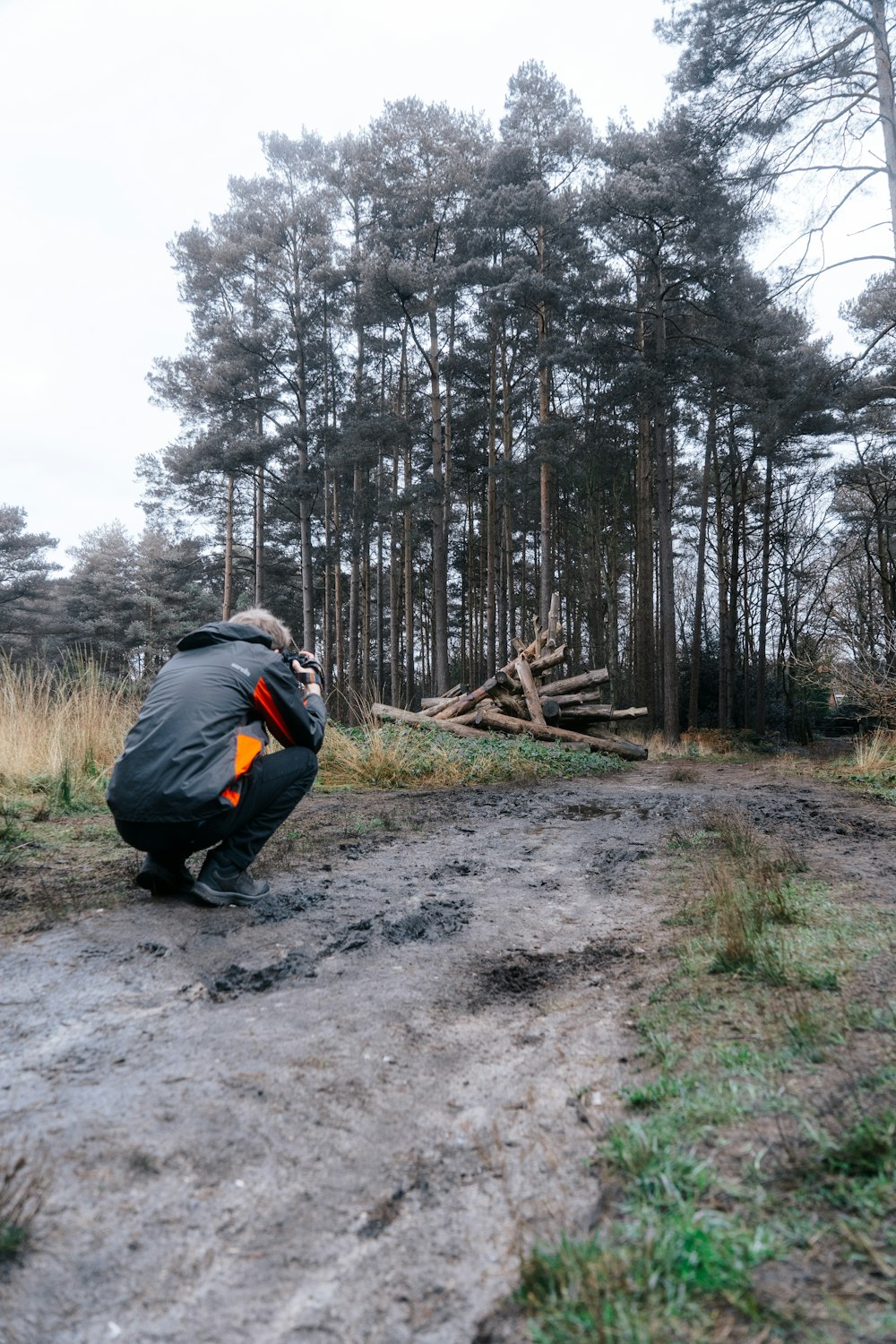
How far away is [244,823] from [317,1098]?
5.96 ft

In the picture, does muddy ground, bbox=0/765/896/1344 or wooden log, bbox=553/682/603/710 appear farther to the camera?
wooden log, bbox=553/682/603/710

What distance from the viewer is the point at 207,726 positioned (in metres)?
3.18

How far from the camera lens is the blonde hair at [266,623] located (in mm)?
3844

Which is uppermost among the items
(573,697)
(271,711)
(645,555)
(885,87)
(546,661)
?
(885,87)

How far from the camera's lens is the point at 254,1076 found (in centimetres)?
192

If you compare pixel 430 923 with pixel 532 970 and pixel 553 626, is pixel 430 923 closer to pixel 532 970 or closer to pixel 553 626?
pixel 532 970

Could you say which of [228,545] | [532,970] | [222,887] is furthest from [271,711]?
[228,545]

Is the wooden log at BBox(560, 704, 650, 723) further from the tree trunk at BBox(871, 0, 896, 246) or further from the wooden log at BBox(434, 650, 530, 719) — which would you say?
the tree trunk at BBox(871, 0, 896, 246)

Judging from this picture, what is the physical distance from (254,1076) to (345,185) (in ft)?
Answer: 81.9

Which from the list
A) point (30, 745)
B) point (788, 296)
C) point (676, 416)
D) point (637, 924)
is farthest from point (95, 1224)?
point (676, 416)

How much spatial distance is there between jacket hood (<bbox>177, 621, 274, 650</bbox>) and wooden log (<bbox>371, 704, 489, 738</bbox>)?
290 inches

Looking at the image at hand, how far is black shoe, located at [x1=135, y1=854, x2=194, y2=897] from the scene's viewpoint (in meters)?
3.47

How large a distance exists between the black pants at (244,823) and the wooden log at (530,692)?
858cm

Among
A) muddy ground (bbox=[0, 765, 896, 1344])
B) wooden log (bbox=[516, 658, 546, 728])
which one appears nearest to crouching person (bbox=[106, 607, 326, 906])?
muddy ground (bbox=[0, 765, 896, 1344])
